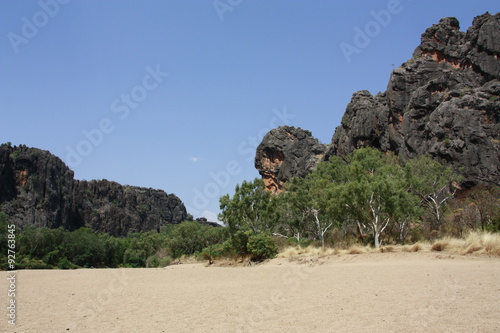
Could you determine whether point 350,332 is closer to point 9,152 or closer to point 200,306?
point 200,306

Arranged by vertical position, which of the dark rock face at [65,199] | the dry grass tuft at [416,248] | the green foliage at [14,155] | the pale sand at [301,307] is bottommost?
the pale sand at [301,307]

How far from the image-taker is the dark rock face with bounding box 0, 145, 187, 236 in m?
103

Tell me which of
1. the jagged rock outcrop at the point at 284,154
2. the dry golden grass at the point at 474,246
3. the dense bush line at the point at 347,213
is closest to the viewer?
the dry golden grass at the point at 474,246

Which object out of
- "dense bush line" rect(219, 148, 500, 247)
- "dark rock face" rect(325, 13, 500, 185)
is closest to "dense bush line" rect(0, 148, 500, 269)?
"dense bush line" rect(219, 148, 500, 247)

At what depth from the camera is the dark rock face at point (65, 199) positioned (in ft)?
339

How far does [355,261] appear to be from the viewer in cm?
1898

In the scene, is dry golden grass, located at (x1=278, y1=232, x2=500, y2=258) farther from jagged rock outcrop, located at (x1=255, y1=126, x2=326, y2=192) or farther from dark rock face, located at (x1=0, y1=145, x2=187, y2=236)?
dark rock face, located at (x1=0, y1=145, x2=187, y2=236)

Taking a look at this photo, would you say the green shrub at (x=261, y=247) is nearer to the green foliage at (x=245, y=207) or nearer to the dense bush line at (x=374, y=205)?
the dense bush line at (x=374, y=205)

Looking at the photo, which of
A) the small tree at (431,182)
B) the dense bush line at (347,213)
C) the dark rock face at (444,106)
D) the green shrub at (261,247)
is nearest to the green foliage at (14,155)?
the dense bush line at (347,213)

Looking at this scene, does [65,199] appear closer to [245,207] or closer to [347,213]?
[245,207]

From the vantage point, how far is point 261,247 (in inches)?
1088

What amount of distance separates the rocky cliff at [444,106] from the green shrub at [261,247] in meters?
28.9

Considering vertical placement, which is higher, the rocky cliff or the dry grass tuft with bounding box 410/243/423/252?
the rocky cliff

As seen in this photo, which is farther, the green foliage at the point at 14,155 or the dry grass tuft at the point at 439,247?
the green foliage at the point at 14,155
